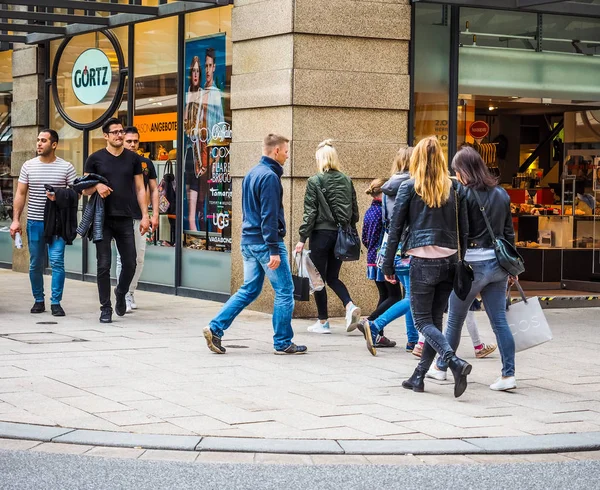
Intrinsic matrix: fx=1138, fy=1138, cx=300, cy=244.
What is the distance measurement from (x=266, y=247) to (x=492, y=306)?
216cm

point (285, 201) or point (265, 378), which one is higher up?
point (285, 201)

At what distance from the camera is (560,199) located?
57.2ft

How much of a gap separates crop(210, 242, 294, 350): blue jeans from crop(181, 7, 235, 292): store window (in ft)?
13.3

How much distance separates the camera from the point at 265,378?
8352 millimetres

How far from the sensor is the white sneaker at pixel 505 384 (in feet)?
26.3


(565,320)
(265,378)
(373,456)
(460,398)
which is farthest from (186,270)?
(373,456)

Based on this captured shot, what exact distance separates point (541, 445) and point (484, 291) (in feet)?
6.27

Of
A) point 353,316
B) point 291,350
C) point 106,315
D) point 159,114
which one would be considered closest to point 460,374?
point 291,350

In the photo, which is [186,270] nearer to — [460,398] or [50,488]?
[460,398]

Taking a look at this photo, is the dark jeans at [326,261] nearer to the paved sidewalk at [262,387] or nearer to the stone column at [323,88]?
the paved sidewalk at [262,387]

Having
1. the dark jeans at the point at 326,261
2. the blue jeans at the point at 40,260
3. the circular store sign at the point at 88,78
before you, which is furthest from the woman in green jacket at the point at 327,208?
the circular store sign at the point at 88,78

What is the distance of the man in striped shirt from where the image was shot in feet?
39.4

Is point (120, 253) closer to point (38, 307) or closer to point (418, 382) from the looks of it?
point (38, 307)

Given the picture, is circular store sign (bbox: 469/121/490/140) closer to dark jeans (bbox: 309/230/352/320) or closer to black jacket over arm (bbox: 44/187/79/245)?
dark jeans (bbox: 309/230/352/320)
